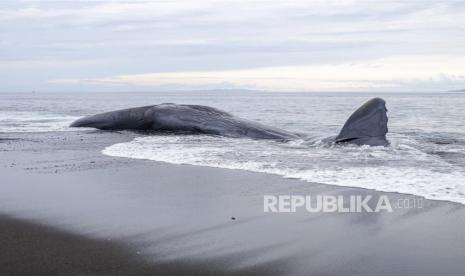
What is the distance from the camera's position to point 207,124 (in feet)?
53.0

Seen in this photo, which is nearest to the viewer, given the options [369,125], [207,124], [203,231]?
[203,231]

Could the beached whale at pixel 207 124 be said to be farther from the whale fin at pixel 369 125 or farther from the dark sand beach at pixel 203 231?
the dark sand beach at pixel 203 231

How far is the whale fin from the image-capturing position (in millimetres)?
12334

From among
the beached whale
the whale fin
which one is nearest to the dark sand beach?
the whale fin

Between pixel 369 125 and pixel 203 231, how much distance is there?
797 cm

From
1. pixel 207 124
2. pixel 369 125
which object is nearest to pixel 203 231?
pixel 369 125

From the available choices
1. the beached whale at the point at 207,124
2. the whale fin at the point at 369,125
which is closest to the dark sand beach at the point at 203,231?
the whale fin at the point at 369,125

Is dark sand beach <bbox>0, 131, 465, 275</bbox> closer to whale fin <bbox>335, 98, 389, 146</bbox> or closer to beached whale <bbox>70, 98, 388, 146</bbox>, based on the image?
whale fin <bbox>335, 98, 389, 146</bbox>

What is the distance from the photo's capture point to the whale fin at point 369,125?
40.5 feet

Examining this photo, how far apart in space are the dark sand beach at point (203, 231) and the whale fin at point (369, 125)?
4546 millimetres

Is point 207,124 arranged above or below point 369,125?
below

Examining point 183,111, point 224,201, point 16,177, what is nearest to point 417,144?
point 183,111

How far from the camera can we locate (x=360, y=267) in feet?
14.9

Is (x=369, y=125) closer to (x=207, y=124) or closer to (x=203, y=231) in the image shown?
(x=207, y=124)
